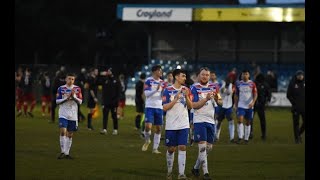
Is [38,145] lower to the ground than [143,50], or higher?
lower

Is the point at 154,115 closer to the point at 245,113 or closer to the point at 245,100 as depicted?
the point at 245,100

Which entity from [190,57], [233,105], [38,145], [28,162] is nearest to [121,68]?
[190,57]

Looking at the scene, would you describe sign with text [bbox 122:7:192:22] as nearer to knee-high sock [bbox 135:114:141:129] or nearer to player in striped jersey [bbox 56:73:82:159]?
knee-high sock [bbox 135:114:141:129]

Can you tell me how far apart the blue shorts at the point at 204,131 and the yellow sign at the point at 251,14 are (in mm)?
36309

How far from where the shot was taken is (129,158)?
2127 centimetres

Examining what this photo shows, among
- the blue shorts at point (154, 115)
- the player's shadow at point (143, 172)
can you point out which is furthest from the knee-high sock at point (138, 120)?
the player's shadow at point (143, 172)

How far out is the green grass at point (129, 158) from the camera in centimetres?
1805

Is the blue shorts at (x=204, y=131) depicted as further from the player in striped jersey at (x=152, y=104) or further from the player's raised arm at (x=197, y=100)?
the player in striped jersey at (x=152, y=104)

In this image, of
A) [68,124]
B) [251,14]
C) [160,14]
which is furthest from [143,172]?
[160,14]

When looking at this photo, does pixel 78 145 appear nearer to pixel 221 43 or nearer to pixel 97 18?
pixel 221 43

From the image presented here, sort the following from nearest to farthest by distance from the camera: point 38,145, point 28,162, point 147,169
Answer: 1. point 147,169
2. point 28,162
3. point 38,145

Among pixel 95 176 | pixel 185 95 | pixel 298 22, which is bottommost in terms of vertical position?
pixel 95 176

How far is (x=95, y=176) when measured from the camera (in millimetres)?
17516

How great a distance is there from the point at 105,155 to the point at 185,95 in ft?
18.2
